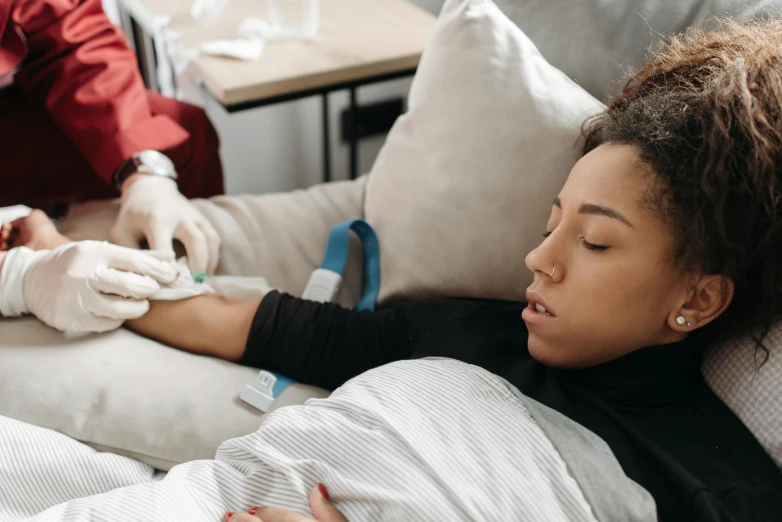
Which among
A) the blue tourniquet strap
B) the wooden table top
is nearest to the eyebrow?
the blue tourniquet strap

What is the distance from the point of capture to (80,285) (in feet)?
2.94

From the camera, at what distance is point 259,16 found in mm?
1538

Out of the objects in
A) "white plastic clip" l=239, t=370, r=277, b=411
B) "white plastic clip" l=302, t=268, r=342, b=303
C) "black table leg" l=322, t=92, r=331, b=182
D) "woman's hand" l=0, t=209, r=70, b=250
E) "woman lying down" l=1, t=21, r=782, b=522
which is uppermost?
"woman lying down" l=1, t=21, r=782, b=522

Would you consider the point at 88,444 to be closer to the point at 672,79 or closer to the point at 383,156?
the point at 383,156

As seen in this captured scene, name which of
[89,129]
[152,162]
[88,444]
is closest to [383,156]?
[152,162]

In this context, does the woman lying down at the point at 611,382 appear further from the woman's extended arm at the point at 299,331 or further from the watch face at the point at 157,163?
the watch face at the point at 157,163

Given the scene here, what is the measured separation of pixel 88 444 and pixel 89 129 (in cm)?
58

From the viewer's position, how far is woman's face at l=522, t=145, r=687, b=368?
0.74 metres

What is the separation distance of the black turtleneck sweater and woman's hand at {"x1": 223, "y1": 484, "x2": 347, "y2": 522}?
0.25 metres

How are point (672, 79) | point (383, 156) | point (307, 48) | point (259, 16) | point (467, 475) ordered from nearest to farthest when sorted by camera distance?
1. point (467, 475)
2. point (672, 79)
3. point (383, 156)
4. point (307, 48)
5. point (259, 16)

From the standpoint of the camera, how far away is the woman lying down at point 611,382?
2.30ft

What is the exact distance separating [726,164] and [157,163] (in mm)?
907

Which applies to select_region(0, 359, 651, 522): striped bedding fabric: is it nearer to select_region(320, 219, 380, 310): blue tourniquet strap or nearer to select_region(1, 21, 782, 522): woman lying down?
select_region(1, 21, 782, 522): woman lying down

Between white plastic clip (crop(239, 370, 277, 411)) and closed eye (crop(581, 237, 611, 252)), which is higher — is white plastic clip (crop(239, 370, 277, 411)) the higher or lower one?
the lower one
